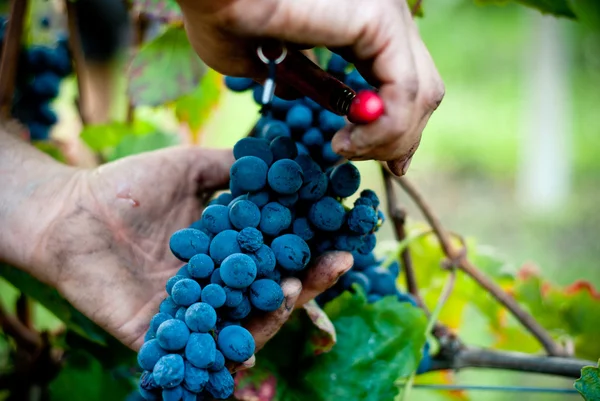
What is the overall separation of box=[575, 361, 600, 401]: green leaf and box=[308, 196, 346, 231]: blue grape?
10.4 inches

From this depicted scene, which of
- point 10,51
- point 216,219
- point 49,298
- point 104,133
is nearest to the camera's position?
point 216,219

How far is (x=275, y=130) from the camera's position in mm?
661

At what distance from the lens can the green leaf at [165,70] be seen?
862 millimetres

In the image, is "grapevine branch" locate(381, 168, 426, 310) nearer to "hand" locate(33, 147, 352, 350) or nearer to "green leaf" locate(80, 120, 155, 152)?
"hand" locate(33, 147, 352, 350)

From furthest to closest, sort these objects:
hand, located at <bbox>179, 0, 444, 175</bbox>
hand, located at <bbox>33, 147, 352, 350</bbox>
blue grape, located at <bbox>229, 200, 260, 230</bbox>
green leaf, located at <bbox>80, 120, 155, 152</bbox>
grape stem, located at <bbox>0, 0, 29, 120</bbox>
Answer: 1. green leaf, located at <bbox>80, 120, 155, 152</bbox>
2. grape stem, located at <bbox>0, 0, 29, 120</bbox>
3. hand, located at <bbox>33, 147, 352, 350</bbox>
4. blue grape, located at <bbox>229, 200, 260, 230</bbox>
5. hand, located at <bbox>179, 0, 444, 175</bbox>

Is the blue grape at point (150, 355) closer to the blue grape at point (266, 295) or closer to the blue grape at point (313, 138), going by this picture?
the blue grape at point (266, 295)

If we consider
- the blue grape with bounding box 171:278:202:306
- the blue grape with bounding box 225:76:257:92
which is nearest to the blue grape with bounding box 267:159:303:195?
the blue grape with bounding box 171:278:202:306

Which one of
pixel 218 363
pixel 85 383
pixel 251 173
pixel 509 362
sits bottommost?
pixel 85 383

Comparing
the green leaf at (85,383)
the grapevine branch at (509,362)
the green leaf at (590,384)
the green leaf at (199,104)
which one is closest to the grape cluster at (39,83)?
the green leaf at (199,104)

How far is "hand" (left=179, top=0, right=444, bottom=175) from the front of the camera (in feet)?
1.39

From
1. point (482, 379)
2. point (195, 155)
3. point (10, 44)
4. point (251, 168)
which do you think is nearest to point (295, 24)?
point (251, 168)

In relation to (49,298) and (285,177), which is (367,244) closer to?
(285,177)

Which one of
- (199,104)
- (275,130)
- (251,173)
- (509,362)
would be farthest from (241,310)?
(199,104)

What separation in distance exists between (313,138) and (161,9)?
335 mm
